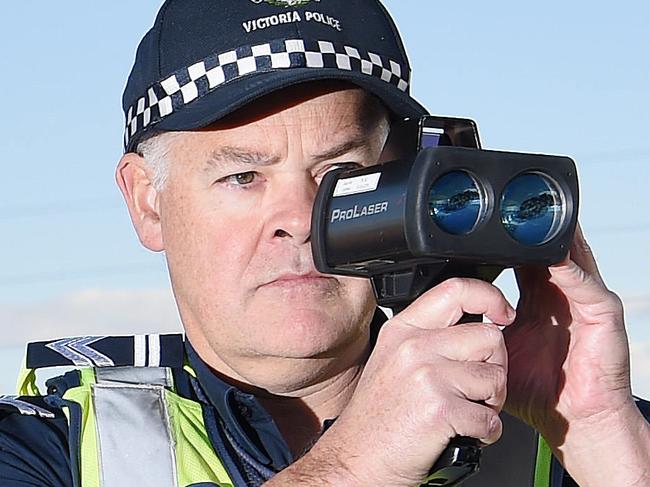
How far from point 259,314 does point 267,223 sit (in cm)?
21

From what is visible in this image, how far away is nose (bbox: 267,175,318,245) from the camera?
12.1 feet

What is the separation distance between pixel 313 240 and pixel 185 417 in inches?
27.6

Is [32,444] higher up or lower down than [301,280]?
lower down

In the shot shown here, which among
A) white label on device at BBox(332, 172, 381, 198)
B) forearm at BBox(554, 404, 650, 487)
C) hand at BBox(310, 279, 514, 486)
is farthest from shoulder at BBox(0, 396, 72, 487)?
forearm at BBox(554, 404, 650, 487)

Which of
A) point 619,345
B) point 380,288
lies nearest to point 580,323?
point 619,345

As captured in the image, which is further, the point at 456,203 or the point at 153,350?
the point at 153,350

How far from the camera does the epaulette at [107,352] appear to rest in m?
3.98

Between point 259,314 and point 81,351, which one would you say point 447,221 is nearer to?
point 259,314

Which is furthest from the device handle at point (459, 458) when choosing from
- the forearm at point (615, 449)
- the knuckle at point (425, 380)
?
the forearm at point (615, 449)

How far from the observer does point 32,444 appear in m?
3.75

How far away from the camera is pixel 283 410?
4078 mm

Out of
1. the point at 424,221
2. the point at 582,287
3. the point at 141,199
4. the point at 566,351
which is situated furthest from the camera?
the point at 141,199

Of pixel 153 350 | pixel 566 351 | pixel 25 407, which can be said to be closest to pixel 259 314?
pixel 153 350

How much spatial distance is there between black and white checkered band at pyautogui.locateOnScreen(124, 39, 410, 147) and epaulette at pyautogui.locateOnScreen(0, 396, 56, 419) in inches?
28.9
